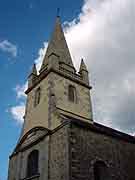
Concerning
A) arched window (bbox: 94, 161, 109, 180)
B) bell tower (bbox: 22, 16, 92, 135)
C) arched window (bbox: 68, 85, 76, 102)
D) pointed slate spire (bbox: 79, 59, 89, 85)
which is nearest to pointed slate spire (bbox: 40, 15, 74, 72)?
bell tower (bbox: 22, 16, 92, 135)

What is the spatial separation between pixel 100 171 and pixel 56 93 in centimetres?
716

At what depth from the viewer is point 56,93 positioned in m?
20.1

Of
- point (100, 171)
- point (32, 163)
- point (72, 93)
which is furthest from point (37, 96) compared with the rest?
point (100, 171)

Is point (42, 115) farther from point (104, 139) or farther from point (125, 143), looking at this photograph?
point (125, 143)

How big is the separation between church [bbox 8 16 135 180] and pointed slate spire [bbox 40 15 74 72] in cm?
14

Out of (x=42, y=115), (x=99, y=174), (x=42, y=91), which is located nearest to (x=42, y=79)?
(x=42, y=91)

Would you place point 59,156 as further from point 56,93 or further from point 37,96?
point 37,96

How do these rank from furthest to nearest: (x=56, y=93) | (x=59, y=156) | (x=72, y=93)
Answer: (x=72, y=93)
(x=56, y=93)
(x=59, y=156)

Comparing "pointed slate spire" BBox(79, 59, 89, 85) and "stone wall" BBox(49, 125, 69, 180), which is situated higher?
"pointed slate spire" BBox(79, 59, 89, 85)

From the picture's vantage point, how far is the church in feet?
49.7

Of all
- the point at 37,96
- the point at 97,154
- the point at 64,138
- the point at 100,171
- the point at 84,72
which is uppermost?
the point at 84,72

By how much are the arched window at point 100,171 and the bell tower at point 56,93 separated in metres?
3.87

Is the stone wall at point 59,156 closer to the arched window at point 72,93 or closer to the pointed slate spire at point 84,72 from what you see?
the arched window at point 72,93

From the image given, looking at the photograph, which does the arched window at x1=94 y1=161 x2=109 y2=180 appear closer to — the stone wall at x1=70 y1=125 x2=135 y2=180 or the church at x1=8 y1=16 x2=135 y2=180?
the church at x1=8 y1=16 x2=135 y2=180
